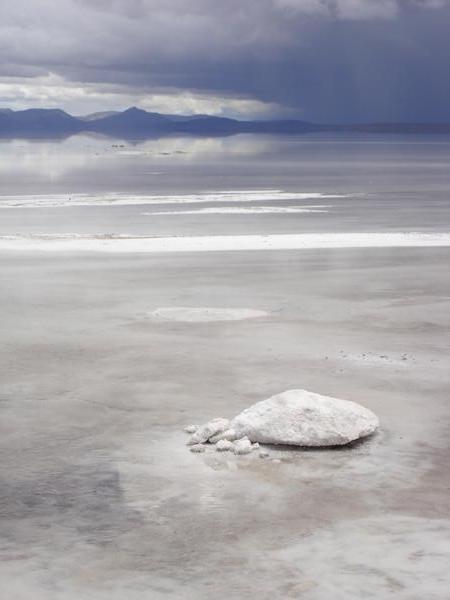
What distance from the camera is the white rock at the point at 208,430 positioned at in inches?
535

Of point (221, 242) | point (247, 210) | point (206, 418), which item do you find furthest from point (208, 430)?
point (247, 210)

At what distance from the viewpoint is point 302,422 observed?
45.0 feet

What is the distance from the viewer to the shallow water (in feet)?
32.4

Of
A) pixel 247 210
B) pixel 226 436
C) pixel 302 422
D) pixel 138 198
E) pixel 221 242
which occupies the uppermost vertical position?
pixel 138 198

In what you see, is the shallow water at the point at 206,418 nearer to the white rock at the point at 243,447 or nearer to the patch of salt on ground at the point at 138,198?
the white rock at the point at 243,447

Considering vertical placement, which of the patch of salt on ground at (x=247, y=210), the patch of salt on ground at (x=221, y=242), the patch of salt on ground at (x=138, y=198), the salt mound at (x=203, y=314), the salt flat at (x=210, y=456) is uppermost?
the patch of salt on ground at (x=138, y=198)

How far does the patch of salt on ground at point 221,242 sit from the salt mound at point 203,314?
1146 cm

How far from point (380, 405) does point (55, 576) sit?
280 inches

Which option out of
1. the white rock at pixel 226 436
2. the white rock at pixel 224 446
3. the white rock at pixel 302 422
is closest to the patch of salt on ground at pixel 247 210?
the white rock at pixel 302 422

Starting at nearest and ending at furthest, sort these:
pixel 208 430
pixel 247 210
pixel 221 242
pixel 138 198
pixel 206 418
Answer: pixel 208 430, pixel 206 418, pixel 221 242, pixel 247 210, pixel 138 198

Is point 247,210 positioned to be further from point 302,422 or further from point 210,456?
point 210,456

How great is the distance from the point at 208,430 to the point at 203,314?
9.18 metres

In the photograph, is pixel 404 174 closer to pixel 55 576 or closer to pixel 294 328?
pixel 294 328

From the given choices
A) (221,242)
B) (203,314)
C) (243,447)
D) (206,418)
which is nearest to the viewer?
(243,447)
